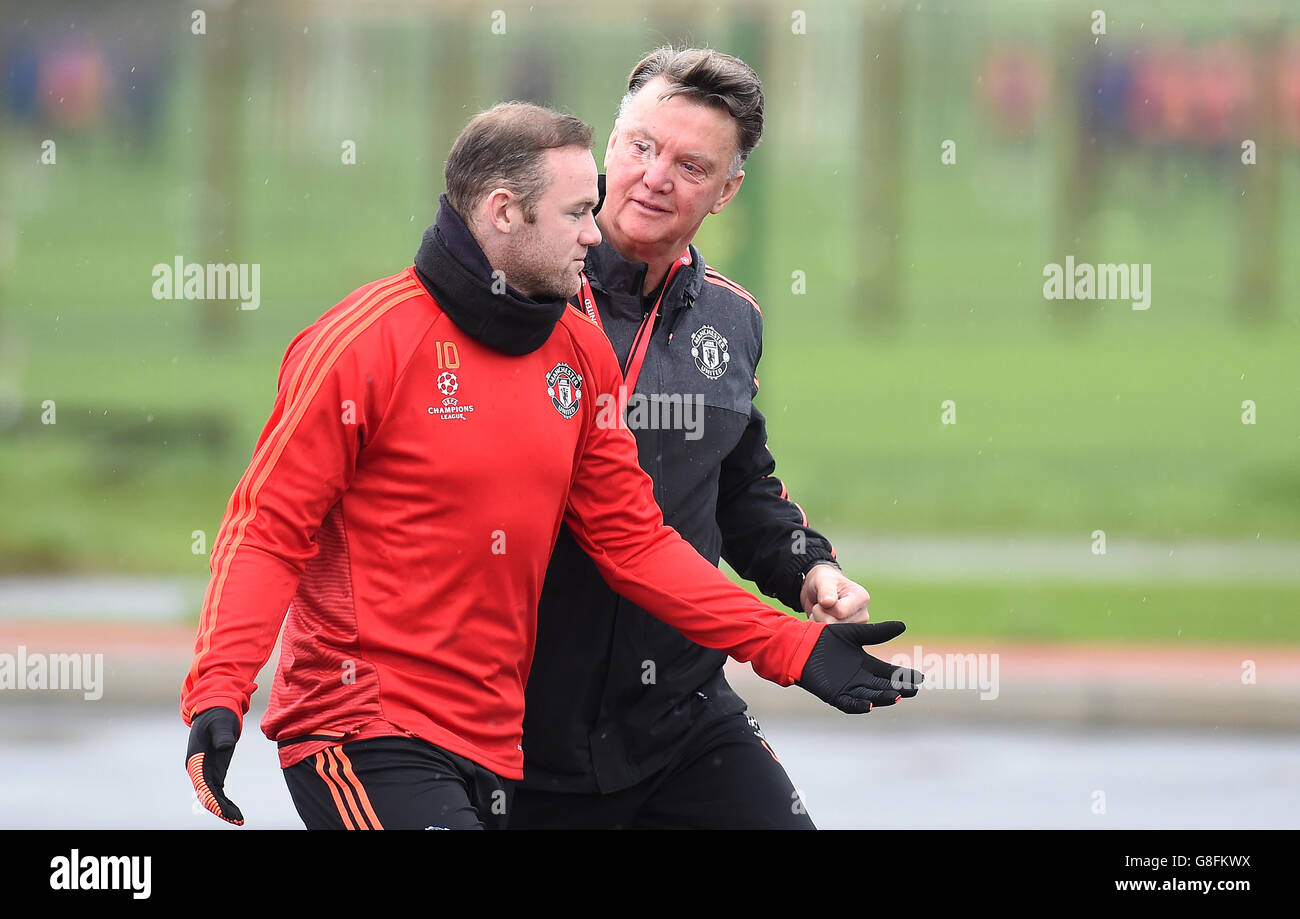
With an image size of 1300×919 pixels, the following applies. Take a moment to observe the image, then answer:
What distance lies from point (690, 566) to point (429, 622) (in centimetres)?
61

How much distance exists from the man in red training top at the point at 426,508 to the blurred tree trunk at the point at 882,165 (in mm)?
19352

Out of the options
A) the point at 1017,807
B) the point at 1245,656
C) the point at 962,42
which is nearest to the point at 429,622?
the point at 1017,807

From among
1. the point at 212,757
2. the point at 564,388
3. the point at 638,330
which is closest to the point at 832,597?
the point at 638,330

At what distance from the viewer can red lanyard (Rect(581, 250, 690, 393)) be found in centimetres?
378

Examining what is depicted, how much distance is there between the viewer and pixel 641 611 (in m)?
3.88

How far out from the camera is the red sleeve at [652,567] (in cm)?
362

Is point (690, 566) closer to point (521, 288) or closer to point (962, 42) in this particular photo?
point (521, 288)

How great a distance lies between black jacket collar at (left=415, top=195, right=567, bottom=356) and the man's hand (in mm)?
898

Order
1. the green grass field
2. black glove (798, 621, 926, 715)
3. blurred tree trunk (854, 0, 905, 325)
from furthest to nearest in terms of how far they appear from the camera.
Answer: blurred tree trunk (854, 0, 905, 325) → the green grass field → black glove (798, 621, 926, 715)

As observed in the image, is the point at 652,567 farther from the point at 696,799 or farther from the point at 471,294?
the point at 471,294

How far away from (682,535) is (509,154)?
927mm

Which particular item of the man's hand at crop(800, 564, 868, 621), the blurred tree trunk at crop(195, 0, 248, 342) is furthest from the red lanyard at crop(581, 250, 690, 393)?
the blurred tree trunk at crop(195, 0, 248, 342)

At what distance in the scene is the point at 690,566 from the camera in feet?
12.1

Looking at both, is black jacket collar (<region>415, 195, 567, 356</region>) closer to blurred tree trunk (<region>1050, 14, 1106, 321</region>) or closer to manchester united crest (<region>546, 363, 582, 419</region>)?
manchester united crest (<region>546, 363, 582, 419</region>)
